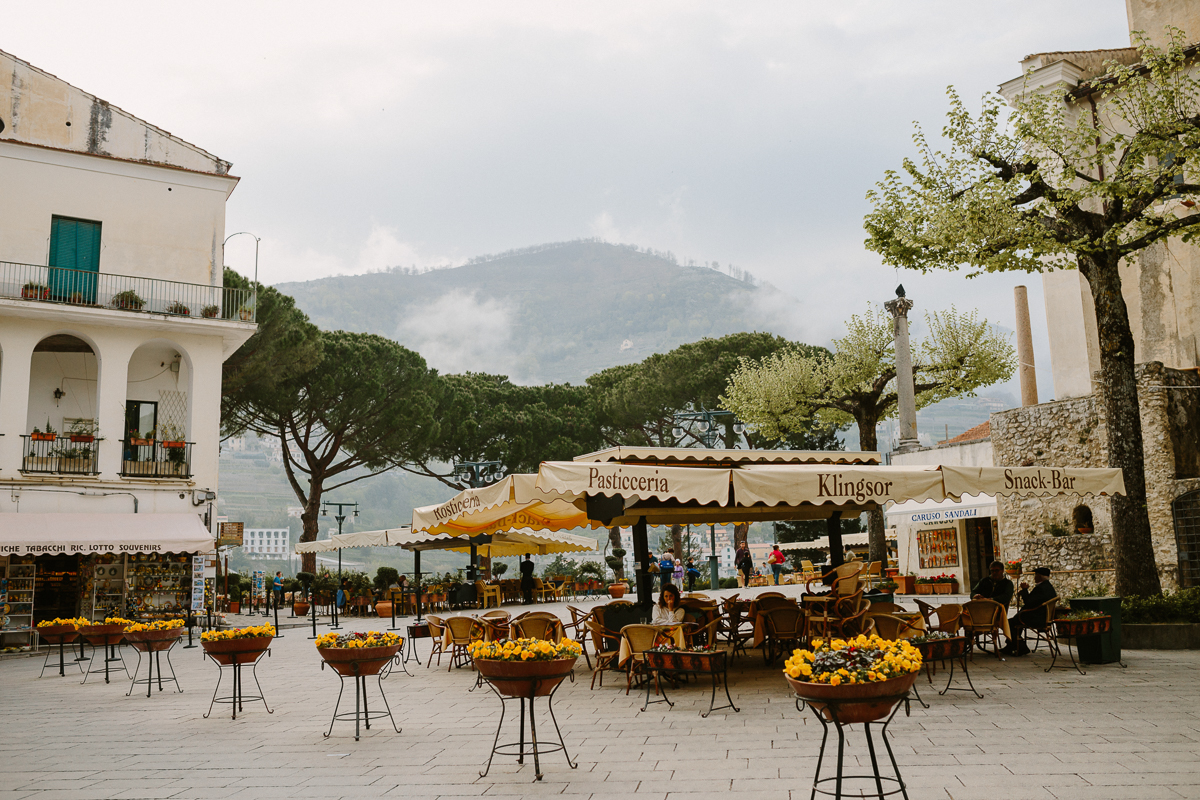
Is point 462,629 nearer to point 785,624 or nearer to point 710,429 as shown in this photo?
point 785,624

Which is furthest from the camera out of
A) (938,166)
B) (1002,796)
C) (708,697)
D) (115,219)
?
(115,219)

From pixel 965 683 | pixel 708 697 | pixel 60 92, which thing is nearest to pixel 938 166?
pixel 965 683

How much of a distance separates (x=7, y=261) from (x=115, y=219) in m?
2.36

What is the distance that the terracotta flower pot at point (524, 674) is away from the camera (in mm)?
5707

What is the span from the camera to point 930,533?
26391 mm

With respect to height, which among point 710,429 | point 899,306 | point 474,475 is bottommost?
point 474,475

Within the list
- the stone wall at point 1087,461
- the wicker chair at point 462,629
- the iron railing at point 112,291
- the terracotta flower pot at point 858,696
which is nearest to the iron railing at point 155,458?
the iron railing at point 112,291

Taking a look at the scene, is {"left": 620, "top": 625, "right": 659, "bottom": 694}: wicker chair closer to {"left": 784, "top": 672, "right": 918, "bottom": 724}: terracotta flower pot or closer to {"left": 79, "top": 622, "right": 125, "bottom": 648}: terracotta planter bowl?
{"left": 784, "top": 672, "right": 918, "bottom": 724}: terracotta flower pot

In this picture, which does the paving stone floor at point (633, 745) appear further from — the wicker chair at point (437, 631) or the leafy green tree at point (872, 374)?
the leafy green tree at point (872, 374)

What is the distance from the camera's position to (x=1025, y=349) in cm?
3325

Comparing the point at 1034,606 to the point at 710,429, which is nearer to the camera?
the point at 1034,606

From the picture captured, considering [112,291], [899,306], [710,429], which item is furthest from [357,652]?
[710,429]

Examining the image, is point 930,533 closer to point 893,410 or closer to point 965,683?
point 893,410

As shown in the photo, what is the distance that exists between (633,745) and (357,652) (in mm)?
2385
